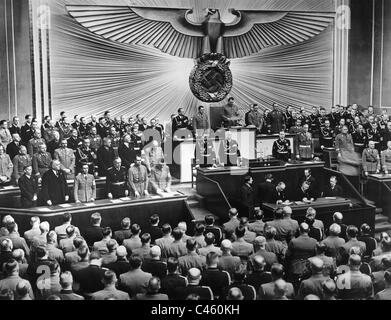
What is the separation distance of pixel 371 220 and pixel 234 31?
803 cm

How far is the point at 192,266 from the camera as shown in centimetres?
734

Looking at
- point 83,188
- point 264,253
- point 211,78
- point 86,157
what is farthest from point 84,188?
point 211,78

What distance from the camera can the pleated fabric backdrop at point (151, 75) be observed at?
15852mm

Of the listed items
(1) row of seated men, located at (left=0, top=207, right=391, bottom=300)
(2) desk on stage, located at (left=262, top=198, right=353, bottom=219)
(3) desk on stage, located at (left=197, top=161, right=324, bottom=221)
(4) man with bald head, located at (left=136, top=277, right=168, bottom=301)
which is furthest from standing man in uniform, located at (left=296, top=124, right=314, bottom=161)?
(4) man with bald head, located at (left=136, top=277, right=168, bottom=301)

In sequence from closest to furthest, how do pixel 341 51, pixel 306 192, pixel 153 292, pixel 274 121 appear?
pixel 153 292, pixel 306 192, pixel 274 121, pixel 341 51

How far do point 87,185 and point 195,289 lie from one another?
4.89 metres

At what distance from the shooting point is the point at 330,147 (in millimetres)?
15430

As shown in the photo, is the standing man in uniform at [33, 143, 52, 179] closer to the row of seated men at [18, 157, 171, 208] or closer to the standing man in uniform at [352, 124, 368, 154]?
the row of seated men at [18, 157, 171, 208]

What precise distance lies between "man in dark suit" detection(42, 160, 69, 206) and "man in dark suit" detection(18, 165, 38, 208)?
0.53 ft

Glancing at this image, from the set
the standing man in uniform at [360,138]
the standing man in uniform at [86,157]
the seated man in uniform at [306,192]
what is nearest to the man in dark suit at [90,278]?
the standing man in uniform at [86,157]

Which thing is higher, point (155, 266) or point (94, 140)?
point (94, 140)

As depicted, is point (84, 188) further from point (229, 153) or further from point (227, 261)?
point (227, 261)

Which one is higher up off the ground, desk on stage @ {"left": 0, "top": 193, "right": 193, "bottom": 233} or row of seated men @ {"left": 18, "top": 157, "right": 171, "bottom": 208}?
row of seated men @ {"left": 18, "top": 157, "right": 171, "bottom": 208}

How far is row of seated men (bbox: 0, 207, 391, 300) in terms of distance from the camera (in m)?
6.30
